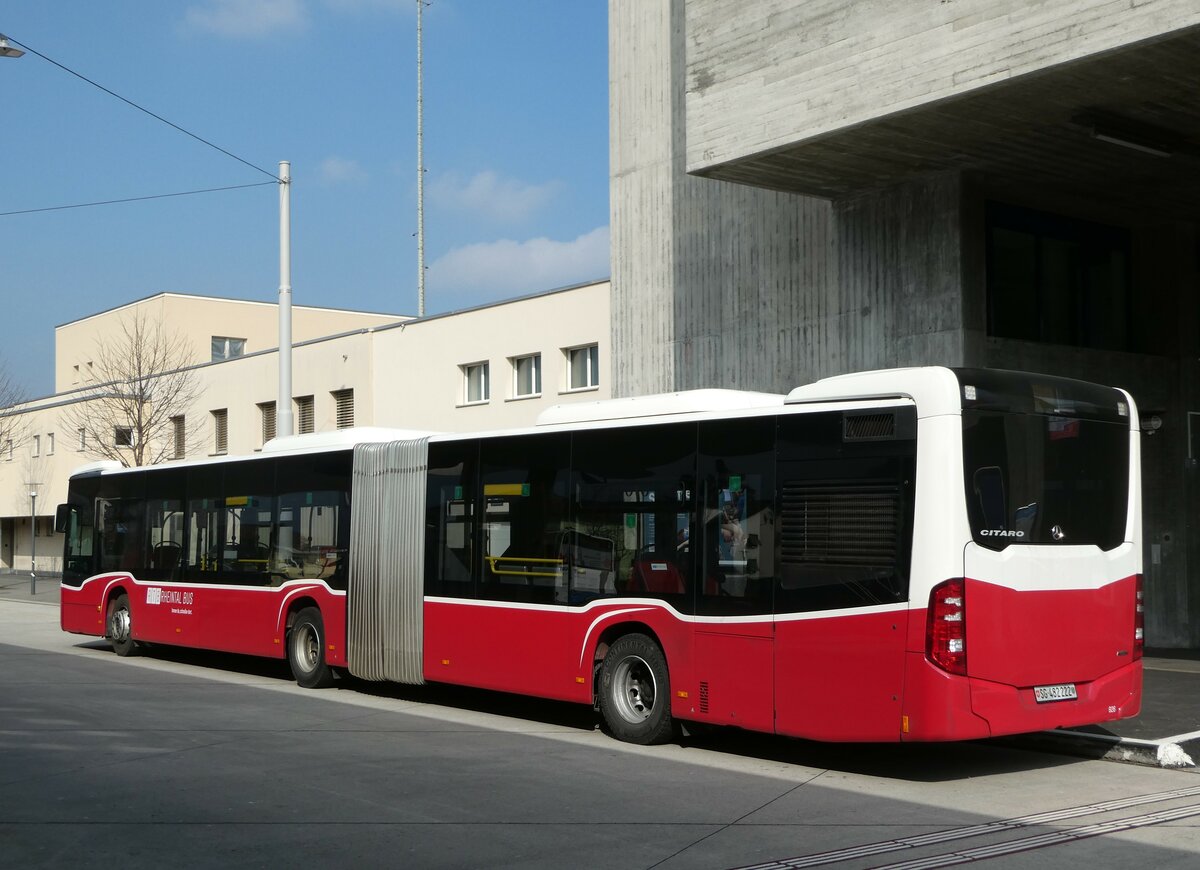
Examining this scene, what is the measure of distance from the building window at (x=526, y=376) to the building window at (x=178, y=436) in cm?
1745

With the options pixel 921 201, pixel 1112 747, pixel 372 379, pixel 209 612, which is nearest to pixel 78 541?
pixel 209 612

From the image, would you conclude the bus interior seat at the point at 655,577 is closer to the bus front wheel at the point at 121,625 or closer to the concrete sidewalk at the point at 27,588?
the bus front wheel at the point at 121,625

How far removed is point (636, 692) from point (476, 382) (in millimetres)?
21657

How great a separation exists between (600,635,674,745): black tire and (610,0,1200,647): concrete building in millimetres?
6496

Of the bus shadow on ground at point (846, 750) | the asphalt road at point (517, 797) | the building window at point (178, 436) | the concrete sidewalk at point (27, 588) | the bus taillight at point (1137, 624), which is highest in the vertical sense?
the building window at point (178, 436)

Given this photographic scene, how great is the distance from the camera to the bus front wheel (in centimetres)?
2036

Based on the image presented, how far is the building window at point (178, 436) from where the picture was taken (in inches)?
1773

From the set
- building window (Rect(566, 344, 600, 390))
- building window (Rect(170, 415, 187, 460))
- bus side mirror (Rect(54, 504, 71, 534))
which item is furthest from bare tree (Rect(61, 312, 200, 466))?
bus side mirror (Rect(54, 504, 71, 534))

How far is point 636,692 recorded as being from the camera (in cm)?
1194

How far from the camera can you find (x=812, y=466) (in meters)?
10.3

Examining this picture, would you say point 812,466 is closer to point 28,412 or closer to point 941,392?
point 941,392

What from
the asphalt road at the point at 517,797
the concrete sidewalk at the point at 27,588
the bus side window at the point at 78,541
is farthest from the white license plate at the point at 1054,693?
the concrete sidewalk at the point at 27,588

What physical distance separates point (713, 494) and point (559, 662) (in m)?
2.47

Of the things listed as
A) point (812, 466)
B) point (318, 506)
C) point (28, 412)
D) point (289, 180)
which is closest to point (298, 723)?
point (318, 506)
